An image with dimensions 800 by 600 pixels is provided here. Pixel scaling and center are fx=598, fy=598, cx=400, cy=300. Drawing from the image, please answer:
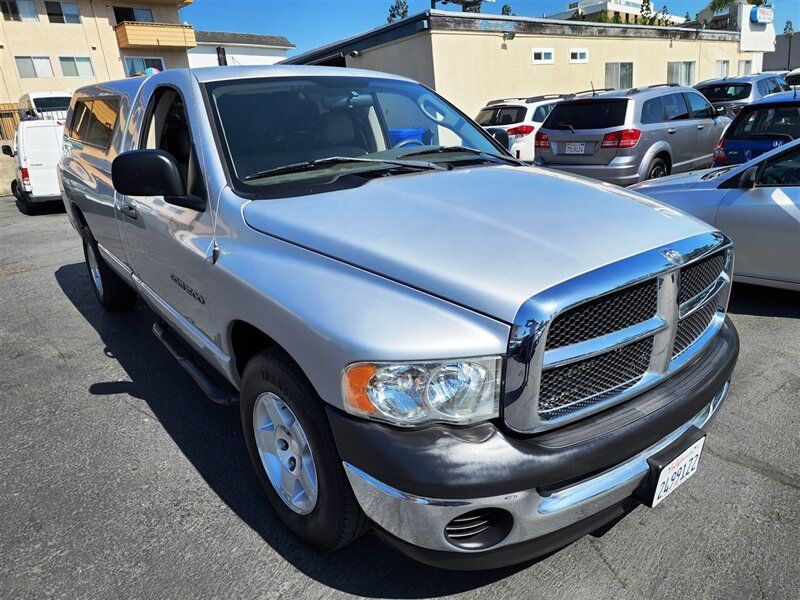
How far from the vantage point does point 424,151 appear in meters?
3.24

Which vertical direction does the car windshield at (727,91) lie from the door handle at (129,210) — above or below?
below

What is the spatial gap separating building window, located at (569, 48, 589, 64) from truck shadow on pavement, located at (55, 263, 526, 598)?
64.8ft

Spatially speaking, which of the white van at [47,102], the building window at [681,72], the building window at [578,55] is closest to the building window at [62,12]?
the white van at [47,102]

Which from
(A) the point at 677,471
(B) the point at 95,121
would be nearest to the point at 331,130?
(A) the point at 677,471

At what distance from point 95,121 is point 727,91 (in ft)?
48.2

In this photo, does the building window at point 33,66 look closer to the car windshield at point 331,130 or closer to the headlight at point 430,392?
the car windshield at point 331,130

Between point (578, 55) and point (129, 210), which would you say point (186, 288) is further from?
point (578, 55)

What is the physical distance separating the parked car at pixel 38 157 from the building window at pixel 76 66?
2534 centimetres

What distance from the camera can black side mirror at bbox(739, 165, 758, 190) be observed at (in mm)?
4656

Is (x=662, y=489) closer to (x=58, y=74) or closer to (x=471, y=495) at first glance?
(x=471, y=495)

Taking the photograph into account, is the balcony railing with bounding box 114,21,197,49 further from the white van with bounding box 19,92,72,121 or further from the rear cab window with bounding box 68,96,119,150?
the rear cab window with bounding box 68,96,119,150

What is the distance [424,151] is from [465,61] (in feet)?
53.1

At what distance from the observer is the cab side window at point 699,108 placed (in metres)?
10.2

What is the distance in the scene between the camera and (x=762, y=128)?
6703 millimetres
